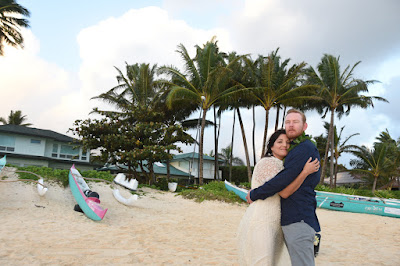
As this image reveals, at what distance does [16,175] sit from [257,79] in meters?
15.4

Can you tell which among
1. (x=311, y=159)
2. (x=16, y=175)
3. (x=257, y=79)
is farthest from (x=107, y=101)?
(x=311, y=159)

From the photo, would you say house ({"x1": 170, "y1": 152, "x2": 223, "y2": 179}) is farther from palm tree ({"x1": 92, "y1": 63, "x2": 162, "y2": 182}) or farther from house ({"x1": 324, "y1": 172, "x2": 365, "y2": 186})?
house ({"x1": 324, "y1": 172, "x2": 365, "y2": 186})

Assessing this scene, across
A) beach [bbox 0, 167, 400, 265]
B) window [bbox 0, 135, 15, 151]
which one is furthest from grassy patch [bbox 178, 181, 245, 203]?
window [bbox 0, 135, 15, 151]

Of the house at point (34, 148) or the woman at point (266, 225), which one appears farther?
the house at point (34, 148)

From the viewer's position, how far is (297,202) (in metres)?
2.11

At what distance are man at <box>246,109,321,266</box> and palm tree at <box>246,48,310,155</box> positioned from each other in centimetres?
1778

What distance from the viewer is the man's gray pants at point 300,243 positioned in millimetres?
2037

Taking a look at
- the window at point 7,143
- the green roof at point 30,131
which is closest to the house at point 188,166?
the green roof at point 30,131

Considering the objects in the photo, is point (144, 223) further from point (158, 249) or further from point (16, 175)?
point (16, 175)

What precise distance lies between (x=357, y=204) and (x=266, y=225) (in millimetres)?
13189

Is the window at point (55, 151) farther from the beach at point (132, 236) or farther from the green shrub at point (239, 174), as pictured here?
the beach at point (132, 236)

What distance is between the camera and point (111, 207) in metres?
9.73

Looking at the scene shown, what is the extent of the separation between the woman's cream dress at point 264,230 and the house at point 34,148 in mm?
23100

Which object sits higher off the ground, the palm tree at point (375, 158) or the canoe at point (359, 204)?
the palm tree at point (375, 158)
